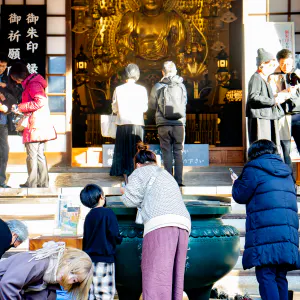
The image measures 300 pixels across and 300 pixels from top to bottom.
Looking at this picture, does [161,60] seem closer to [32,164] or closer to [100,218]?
[32,164]

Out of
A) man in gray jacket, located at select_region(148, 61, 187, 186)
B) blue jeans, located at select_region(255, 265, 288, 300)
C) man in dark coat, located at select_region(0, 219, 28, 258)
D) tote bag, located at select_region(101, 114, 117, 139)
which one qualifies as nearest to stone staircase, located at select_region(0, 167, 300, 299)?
man in gray jacket, located at select_region(148, 61, 187, 186)

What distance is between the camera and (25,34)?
11031 mm

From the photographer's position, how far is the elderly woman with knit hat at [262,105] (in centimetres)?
739

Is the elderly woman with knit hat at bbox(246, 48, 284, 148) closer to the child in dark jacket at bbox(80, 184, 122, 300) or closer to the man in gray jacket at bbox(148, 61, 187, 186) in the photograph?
the man in gray jacket at bbox(148, 61, 187, 186)

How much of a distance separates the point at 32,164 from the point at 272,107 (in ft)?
9.32

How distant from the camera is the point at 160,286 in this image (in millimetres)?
4504

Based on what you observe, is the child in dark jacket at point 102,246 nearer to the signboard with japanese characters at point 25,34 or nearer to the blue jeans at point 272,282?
the blue jeans at point 272,282

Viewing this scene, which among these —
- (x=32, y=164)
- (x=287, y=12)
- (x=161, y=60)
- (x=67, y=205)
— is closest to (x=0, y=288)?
(x=67, y=205)

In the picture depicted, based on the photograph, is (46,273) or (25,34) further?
(25,34)

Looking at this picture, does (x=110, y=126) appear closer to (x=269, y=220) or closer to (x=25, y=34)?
(x=25, y=34)

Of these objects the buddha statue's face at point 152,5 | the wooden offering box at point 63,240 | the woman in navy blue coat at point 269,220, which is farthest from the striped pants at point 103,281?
the buddha statue's face at point 152,5

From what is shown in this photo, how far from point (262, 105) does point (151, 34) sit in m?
8.18

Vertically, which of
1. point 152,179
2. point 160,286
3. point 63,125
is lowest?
point 160,286

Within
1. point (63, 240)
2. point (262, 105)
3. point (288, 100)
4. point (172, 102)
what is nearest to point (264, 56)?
point (262, 105)
